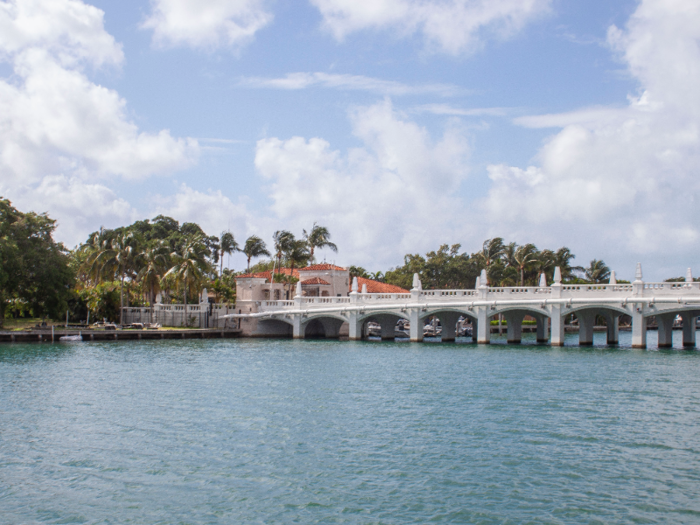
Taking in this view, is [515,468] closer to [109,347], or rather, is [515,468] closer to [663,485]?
[663,485]

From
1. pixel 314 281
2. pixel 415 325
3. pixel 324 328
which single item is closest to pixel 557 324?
pixel 415 325

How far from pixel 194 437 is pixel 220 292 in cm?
6986

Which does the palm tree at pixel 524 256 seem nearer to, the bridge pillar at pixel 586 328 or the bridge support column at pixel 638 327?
the bridge pillar at pixel 586 328

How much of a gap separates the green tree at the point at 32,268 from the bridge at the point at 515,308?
71.1ft

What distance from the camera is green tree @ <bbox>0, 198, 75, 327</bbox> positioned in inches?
2504

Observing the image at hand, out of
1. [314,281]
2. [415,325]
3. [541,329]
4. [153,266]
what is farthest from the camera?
[314,281]

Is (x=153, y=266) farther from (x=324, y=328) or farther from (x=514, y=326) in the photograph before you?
(x=514, y=326)

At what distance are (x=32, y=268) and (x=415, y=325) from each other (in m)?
40.3

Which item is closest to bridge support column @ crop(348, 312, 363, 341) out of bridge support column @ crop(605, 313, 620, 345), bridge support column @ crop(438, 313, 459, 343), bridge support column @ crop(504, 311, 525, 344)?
bridge support column @ crop(438, 313, 459, 343)

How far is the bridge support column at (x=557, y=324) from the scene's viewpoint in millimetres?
58419

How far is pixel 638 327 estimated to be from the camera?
184 feet

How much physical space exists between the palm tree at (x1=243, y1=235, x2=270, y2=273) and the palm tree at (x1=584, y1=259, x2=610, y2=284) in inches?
2329

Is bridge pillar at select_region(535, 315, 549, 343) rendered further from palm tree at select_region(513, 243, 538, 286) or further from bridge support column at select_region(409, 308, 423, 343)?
palm tree at select_region(513, 243, 538, 286)

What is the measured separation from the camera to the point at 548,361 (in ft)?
154
